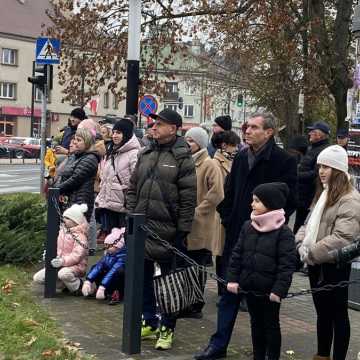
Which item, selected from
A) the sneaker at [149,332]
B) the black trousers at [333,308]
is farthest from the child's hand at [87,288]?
the black trousers at [333,308]

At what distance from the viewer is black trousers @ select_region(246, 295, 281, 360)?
5.30m

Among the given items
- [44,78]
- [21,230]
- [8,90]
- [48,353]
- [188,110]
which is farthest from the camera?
[188,110]

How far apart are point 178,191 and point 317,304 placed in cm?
150

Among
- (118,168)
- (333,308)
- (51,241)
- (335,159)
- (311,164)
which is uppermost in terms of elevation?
(335,159)

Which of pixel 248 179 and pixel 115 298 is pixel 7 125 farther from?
pixel 248 179

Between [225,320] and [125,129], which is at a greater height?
[125,129]

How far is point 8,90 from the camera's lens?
66.7 meters

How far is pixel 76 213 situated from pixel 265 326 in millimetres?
3407

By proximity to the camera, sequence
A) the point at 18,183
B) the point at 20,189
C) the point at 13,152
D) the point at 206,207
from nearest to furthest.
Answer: the point at 206,207 → the point at 20,189 → the point at 18,183 → the point at 13,152

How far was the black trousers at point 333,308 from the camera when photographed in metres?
5.35

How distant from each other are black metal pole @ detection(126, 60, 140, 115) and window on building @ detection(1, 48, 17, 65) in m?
55.7

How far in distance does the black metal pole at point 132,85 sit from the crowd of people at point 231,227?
4930 millimetres

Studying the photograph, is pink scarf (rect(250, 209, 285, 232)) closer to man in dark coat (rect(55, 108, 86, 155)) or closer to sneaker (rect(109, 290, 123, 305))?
sneaker (rect(109, 290, 123, 305))

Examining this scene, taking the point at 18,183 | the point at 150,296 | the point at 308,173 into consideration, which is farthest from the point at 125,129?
the point at 18,183
